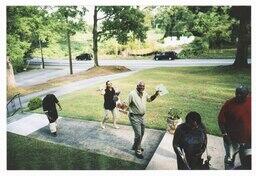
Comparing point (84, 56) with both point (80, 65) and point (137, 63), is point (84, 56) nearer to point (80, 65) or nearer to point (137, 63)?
point (80, 65)

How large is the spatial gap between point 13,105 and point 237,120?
558cm

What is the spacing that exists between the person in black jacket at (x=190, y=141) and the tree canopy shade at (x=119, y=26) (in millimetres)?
4112

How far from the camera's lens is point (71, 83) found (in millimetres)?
10031

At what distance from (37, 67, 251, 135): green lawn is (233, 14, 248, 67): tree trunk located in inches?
8.4

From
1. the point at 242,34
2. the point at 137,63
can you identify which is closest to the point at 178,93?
the point at 137,63

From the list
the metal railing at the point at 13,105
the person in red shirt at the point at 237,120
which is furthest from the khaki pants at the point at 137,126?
the metal railing at the point at 13,105

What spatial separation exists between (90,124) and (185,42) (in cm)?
335

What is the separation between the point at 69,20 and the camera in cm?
988

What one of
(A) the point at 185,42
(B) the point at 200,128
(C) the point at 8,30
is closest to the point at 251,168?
(B) the point at 200,128
